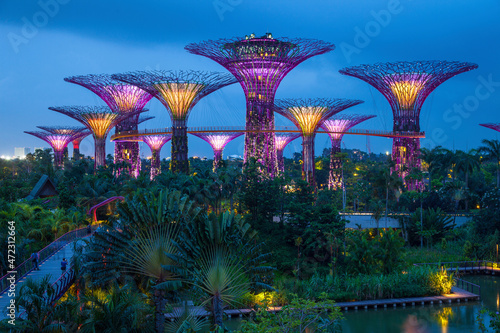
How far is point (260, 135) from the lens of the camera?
44.4 metres

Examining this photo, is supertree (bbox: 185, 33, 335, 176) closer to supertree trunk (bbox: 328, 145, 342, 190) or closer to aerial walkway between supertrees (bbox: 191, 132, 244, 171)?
supertree trunk (bbox: 328, 145, 342, 190)

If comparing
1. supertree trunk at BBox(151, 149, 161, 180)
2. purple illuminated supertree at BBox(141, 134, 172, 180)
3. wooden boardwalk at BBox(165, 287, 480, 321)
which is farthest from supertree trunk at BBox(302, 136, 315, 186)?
purple illuminated supertree at BBox(141, 134, 172, 180)

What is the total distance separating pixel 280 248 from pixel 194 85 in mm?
16378

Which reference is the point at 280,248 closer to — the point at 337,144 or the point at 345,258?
the point at 345,258

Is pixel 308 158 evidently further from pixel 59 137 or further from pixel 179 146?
pixel 59 137

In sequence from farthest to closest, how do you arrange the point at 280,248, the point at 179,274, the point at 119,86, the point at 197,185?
1. the point at 119,86
2. the point at 197,185
3. the point at 280,248
4. the point at 179,274

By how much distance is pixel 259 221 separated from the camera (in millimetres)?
32438

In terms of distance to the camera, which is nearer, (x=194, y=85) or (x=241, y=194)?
(x=241, y=194)

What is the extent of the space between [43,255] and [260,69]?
84.4 feet

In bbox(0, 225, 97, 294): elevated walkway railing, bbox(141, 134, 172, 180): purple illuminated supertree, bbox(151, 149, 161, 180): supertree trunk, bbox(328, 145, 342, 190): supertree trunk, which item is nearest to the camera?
bbox(0, 225, 97, 294): elevated walkway railing

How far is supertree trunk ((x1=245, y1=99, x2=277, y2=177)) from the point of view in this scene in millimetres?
44406

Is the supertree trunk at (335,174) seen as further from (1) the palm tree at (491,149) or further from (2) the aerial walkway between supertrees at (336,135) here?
(1) the palm tree at (491,149)

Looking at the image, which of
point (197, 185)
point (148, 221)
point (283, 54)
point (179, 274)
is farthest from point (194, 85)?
point (179, 274)

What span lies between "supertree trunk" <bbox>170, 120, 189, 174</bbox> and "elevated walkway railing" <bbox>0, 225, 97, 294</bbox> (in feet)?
46.4
